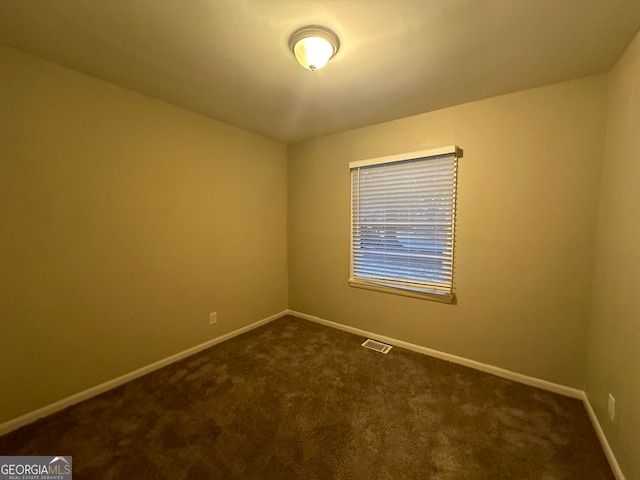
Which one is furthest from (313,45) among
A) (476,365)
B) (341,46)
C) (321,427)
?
(476,365)

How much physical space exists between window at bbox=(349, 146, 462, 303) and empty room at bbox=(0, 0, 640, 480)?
0.08 feet

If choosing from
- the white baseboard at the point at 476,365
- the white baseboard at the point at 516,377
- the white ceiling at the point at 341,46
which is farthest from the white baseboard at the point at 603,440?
the white ceiling at the point at 341,46

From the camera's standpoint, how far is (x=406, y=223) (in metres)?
2.58

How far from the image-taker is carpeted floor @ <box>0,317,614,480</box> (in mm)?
1344

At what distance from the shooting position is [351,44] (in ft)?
4.95

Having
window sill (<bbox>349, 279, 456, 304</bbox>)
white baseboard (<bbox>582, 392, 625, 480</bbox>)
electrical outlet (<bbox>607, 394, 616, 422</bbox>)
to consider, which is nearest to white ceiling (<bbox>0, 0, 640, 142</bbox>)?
window sill (<bbox>349, 279, 456, 304</bbox>)

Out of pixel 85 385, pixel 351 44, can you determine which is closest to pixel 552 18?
pixel 351 44

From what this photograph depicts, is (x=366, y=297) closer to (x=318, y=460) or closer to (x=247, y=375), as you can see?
(x=247, y=375)

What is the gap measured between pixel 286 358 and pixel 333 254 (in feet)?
4.26

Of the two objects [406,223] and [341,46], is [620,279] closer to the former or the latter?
[406,223]

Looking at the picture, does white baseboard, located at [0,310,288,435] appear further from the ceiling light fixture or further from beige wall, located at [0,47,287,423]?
the ceiling light fixture

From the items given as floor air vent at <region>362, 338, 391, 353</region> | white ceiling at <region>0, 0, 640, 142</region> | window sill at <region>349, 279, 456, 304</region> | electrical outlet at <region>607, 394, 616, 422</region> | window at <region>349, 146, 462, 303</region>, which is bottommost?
floor air vent at <region>362, 338, 391, 353</region>

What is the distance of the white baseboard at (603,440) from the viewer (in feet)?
4.24

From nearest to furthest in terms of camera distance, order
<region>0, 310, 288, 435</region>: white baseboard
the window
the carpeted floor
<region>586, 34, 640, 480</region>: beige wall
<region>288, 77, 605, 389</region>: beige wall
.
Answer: <region>586, 34, 640, 480</region>: beige wall → the carpeted floor → <region>0, 310, 288, 435</region>: white baseboard → <region>288, 77, 605, 389</region>: beige wall → the window
